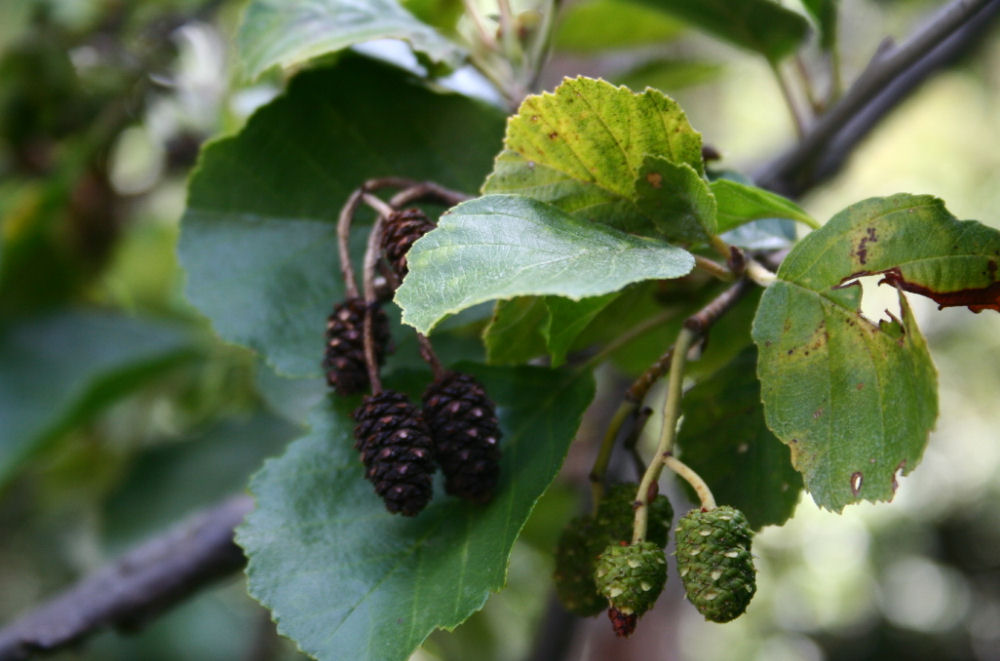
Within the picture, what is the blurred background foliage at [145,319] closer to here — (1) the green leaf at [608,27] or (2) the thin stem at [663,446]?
(1) the green leaf at [608,27]

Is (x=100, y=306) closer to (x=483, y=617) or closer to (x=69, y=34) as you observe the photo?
(x=69, y=34)

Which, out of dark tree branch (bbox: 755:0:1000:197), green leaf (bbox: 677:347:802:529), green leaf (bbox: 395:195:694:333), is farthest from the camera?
dark tree branch (bbox: 755:0:1000:197)

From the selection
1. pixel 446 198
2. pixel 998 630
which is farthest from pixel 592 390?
pixel 998 630

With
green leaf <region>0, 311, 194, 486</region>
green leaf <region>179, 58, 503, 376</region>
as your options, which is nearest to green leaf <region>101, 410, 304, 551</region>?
green leaf <region>0, 311, 194, 486</region>

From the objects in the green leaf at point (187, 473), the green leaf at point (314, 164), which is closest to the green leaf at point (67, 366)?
the green leaf at point (187, 473)

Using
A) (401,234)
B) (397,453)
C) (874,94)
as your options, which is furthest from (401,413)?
(874,94)

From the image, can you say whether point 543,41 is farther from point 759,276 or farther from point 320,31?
point 759,276

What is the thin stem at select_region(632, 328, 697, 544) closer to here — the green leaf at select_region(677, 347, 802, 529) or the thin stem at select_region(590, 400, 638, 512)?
the thin stem at select_region(590, 400, 638, 512)
